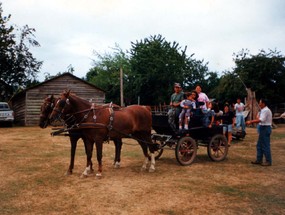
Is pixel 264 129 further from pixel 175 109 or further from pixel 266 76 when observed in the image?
pixel 266 76

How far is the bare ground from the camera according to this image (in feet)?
19.0

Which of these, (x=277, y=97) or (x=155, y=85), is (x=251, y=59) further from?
(x=155, y=85)

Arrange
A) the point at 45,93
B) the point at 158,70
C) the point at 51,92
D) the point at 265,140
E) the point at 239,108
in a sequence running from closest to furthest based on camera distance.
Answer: the point at 265,140 → the point at 239,108 → the point at 45,93 → the point at 51,92 → the point at 158,70

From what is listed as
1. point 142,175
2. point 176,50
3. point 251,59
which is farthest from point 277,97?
point 142,175

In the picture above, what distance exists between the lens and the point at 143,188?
715 cm

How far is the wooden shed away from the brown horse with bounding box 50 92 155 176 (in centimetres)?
1828

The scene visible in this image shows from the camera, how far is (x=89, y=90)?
2908 cm

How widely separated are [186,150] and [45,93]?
68.4 ft

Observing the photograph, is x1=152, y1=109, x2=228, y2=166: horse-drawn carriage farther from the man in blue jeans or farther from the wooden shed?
the wooden shed

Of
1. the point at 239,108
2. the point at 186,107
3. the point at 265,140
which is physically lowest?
the point at 265,140

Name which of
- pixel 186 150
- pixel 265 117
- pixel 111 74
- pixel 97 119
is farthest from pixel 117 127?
pixel 111 74

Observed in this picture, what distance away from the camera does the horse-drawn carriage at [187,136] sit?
9.63 metres

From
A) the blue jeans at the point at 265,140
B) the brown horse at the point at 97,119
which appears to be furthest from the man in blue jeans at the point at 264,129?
the brown horse at the point at 97,119

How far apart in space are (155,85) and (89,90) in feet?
39.0
